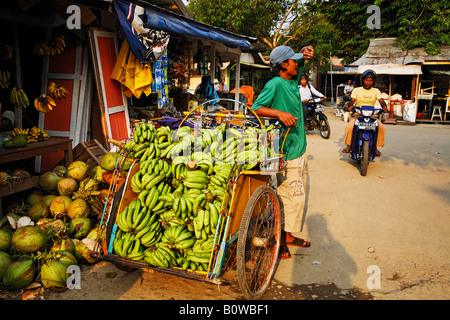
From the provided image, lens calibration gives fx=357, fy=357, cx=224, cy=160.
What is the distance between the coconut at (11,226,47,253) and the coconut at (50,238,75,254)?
0.13 meters

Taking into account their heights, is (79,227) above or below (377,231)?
above

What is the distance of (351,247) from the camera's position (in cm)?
401

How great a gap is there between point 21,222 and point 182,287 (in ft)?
6.74

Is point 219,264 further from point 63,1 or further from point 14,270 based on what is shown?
point 63,1

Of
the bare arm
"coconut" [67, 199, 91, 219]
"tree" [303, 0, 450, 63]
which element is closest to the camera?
the bare arm

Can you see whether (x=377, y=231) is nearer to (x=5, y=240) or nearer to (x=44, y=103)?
(x=5, y=240)

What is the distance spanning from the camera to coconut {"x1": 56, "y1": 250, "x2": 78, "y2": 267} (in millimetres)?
3381

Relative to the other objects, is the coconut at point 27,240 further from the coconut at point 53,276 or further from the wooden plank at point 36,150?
the wooden plank at point 36,150

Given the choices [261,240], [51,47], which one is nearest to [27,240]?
[261,240]

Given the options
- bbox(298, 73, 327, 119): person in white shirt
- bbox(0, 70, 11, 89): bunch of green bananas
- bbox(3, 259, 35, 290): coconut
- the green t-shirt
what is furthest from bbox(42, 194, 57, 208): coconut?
bbox(298, 73, 327, 119): person in white shirt

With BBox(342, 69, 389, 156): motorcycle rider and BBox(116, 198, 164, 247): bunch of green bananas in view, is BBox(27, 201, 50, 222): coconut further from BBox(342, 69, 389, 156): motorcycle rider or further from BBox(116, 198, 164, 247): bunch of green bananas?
BBox(342, 69, 389, 156): motorcycle rider

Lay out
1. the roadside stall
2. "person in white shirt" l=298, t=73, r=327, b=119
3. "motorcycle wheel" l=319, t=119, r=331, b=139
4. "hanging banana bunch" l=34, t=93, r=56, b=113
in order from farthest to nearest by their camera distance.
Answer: the roadside stall < "motorcycle wheel" l=319, t=119, r=331, b=139 < "person in white shirt" l=298, t=73, r=327, b=119 < "hanging banana bunch" l=34, t=93, r=56, b=113

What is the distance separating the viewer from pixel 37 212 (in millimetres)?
4137

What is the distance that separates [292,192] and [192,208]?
1.24 m
